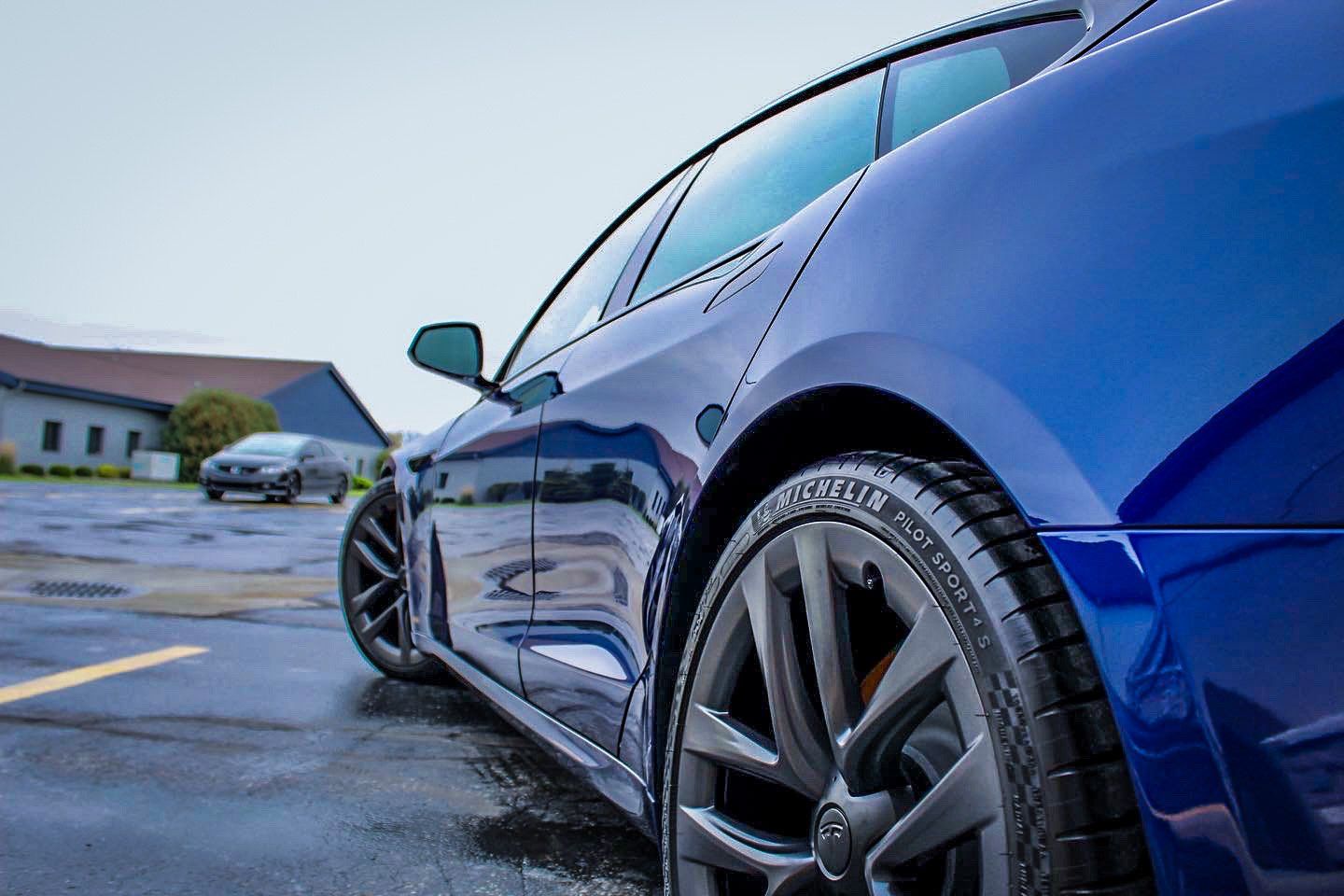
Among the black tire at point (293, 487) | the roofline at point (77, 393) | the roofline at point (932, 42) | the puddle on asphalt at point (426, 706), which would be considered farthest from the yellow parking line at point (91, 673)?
the roofline at point (77, 393)

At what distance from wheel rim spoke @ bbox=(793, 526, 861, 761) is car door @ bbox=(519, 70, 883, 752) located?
328 millimetres

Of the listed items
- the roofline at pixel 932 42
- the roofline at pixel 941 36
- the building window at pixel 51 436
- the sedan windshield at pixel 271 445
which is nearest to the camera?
the roofline at pixel 932 42

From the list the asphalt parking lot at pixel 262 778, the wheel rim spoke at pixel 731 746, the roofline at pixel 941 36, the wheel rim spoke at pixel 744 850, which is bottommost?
the asphalt parking lot at pixel 262 778

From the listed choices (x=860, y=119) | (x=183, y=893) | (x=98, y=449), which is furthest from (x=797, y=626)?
(x=98, y=449)

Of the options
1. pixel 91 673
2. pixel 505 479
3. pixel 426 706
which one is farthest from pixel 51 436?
pixel 505 479

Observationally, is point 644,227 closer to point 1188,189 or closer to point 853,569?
point 853,569

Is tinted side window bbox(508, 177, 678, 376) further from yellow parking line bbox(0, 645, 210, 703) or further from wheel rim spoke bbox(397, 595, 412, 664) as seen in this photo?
yellow parking line bbox(0, 645, 210, 703)

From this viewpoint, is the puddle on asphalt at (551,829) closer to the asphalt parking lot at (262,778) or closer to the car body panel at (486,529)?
the asphalt parking lot at (262,778)

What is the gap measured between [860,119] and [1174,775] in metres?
1.24

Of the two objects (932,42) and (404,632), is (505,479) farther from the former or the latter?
(404,632)

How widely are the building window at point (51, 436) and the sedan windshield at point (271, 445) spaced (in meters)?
15.9

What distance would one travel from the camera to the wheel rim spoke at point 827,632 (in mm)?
1086

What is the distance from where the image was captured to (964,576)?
0.93m

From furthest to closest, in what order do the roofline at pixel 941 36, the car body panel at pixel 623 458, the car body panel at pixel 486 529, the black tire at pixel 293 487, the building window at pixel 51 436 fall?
the building window at pixel 51 436
the black tire at pixel 293 487
the car body panel at pixel 486 529
the car body panel at pixel 623 458
the roofline at pixel 941 36
